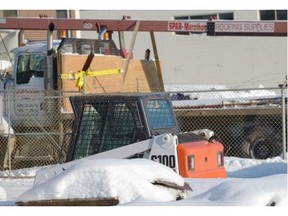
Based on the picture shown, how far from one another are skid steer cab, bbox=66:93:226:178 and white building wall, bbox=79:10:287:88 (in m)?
22.2

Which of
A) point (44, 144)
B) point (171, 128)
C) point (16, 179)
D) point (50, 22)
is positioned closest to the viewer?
point (171, 128)

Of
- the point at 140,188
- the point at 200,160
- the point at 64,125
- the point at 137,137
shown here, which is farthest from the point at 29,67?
the point at 140,188

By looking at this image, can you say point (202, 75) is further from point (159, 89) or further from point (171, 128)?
point (171, 128)

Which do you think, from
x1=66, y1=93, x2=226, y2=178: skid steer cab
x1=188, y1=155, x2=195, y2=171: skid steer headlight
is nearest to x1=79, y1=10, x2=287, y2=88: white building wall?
x1=66, y1=93, x2=226, y2=178: skid steer cab

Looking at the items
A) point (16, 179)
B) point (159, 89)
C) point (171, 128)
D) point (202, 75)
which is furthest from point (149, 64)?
point (202, 75)

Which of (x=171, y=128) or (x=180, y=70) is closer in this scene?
(x=171, y=128)

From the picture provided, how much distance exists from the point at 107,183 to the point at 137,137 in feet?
11.9

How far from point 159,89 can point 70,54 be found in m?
3.08

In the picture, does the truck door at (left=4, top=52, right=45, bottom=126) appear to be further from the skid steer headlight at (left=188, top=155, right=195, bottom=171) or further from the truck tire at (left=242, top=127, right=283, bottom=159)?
the skid steer headlight at (left=188, top=155, right=195, bottom=171)

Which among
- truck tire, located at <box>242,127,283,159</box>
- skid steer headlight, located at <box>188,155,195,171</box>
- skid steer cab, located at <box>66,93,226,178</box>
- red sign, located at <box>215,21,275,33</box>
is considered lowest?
truck tire, located at <box>242,127,283,159</box>

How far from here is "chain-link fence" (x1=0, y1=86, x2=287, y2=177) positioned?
19.1m

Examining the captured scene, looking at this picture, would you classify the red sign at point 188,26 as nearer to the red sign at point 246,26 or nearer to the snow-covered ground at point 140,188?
the red sign at point 246,26

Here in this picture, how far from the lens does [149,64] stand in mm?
21609

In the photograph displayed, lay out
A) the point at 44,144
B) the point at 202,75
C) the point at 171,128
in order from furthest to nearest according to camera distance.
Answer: the point at 202,75 → the point at 44,144 → the point at 171,128
